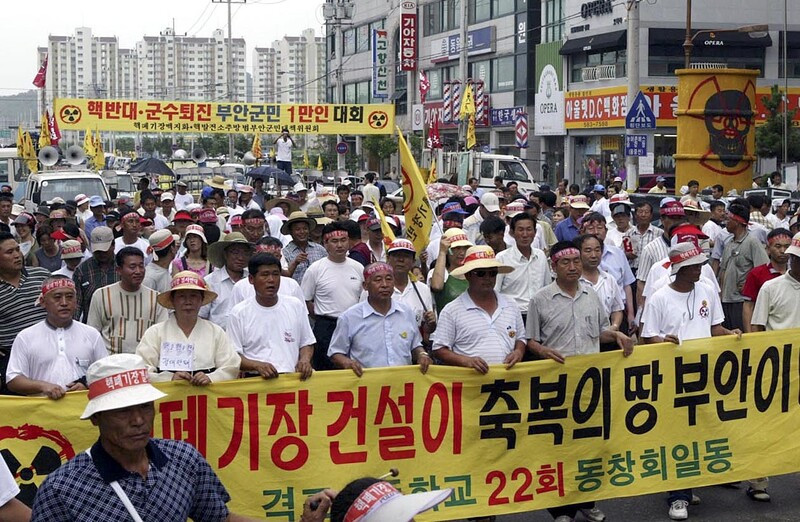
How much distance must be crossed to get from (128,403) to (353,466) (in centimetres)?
303

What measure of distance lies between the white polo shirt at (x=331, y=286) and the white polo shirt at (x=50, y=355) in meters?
2.53

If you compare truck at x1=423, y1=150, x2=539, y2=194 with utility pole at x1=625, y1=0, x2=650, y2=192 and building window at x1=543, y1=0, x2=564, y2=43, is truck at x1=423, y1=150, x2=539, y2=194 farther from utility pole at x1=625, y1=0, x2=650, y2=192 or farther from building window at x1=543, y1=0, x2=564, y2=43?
building window at x1=543, y1=0, x2=564, y2=43

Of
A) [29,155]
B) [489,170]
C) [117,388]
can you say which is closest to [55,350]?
[117,388]

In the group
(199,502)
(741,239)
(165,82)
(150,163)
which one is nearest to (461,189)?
(741,239)

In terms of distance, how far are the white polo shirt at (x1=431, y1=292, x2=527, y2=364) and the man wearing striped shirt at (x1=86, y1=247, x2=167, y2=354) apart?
1.97 metres

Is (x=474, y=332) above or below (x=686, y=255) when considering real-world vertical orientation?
below

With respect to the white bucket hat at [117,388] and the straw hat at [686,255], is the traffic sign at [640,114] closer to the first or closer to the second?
the straw hat at [686,255]

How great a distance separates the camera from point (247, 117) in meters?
31.7

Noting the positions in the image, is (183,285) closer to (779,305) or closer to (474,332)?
(474,332)

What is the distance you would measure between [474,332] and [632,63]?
70.6ft

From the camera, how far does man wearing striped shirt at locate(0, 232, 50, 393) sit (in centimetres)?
764

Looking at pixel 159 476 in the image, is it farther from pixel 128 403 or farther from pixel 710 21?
pixel 710 21

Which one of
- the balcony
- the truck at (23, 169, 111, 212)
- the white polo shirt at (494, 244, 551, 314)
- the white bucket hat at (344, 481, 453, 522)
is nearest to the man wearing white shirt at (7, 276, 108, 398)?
the white polo shirt at (494, 244, 551, 314)

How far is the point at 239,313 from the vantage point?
7.20 metres
